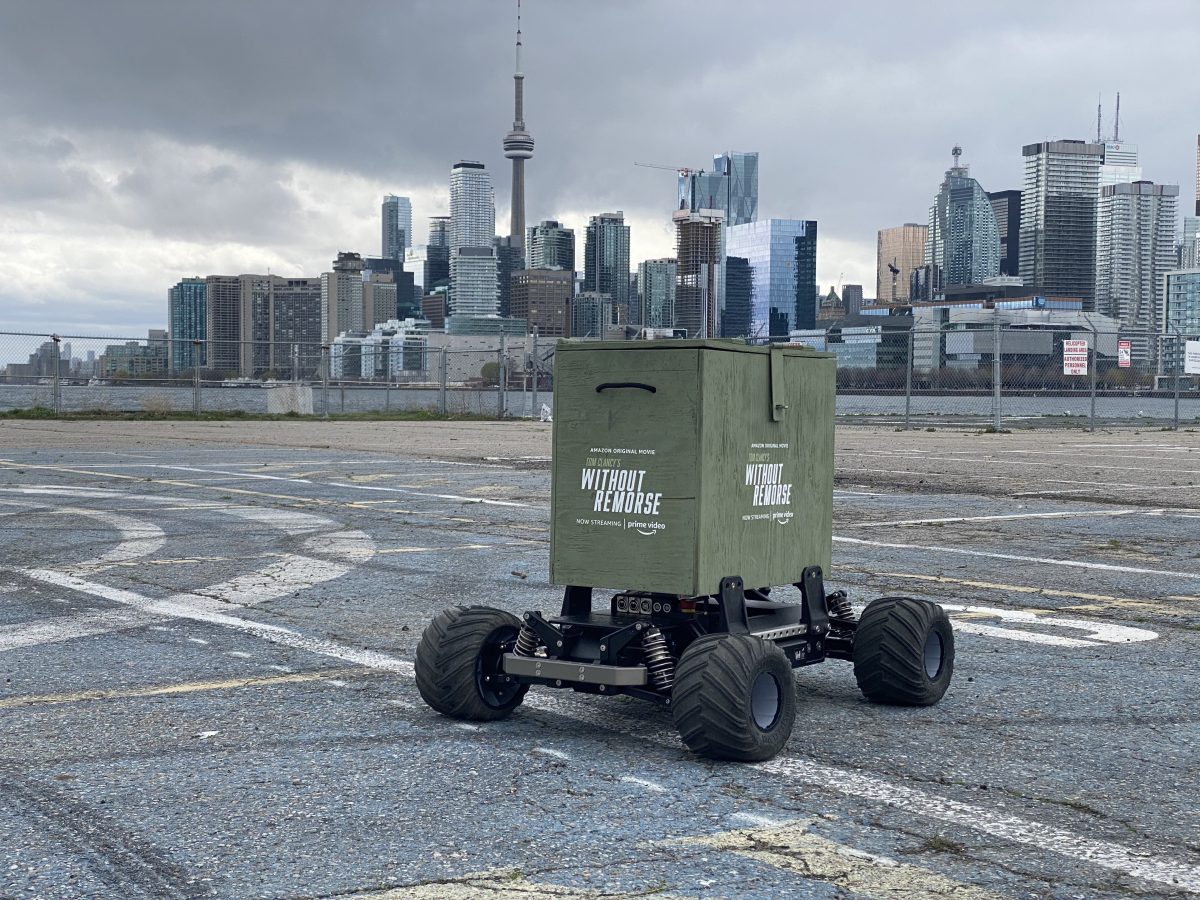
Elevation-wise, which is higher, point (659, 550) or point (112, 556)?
point (659, 550)

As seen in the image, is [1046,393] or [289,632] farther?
[1046,393]

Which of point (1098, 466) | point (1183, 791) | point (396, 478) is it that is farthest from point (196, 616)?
point (1098, 466)

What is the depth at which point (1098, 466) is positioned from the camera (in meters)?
19.4

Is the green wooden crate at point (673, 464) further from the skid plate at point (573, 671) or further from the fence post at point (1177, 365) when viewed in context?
the fence post at point (1177, 365)

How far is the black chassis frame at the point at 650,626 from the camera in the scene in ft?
15.7

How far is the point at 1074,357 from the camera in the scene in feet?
109

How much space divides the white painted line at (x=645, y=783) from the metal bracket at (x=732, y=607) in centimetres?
85

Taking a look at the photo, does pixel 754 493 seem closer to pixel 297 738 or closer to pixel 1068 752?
pixel 1068 752

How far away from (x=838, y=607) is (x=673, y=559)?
1.05 meters

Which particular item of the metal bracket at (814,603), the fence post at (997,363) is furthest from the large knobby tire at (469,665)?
the fence post at (997,363)

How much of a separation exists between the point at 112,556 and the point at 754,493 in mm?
5834

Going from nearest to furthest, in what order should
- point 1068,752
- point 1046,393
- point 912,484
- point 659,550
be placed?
point 1068,752 → point 659,550 → point 912,484 → point 1046,393

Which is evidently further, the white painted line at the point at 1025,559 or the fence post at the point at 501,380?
the fence post at the point at 501,380

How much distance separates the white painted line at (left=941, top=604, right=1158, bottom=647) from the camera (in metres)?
6.54
